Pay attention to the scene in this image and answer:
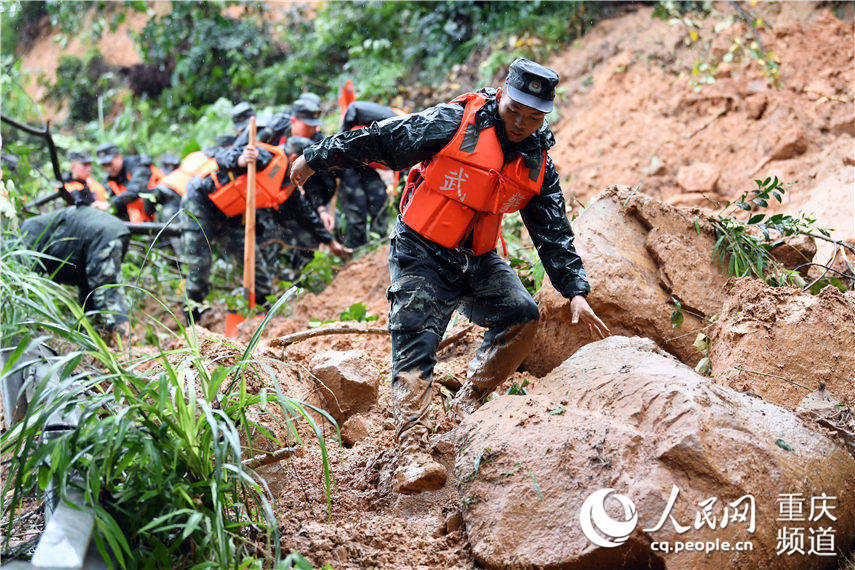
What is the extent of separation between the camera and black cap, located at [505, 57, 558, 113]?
3.48m

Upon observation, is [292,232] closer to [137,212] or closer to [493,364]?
[137,212]

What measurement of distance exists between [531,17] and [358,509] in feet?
27.8

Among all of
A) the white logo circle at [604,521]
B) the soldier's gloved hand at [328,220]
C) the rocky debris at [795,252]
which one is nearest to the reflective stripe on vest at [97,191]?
the soldier's gloved hand at [328,220]

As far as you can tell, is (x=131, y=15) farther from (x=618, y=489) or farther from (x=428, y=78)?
(x=618, y=489)

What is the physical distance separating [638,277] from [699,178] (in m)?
3.42

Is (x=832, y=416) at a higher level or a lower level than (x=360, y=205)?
higher

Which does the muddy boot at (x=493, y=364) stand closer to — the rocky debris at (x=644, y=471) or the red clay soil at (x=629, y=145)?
the red clay soil at (x=629, y=145)

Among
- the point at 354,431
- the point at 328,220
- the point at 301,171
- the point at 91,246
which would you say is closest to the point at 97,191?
the point at 328,220

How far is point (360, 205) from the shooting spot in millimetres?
8164

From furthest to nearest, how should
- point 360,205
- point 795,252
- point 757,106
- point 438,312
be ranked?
1. point 360,205
2. point 757,106
3. point 795,252
4. point 438,312

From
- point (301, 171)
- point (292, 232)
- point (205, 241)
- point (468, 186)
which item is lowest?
point (292, 232)

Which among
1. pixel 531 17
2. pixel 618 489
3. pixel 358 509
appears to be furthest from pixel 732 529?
pixel 531 17

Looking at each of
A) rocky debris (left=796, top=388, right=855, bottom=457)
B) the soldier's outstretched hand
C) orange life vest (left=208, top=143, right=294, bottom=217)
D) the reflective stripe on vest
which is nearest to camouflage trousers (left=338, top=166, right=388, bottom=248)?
orange life vest (left=208, top=143, right=294, bottom=217)

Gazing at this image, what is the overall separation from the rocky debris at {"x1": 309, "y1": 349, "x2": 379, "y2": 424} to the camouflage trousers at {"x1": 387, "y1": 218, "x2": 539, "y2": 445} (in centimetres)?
46
